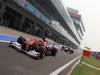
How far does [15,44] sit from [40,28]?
29.8 meters

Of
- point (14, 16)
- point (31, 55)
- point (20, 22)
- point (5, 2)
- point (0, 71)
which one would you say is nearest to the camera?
point (0, 71)

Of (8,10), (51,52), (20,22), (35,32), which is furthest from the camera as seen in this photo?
(35,32)

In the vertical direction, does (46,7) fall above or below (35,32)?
above

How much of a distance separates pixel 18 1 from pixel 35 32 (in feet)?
52.3

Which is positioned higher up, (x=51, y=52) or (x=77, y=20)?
(x=77, y=20)

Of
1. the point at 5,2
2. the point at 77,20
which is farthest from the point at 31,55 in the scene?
the point at 77,20

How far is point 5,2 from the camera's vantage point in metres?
22.1

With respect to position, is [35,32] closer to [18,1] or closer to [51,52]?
[18,1]

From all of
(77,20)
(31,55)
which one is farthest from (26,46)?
(77,20)

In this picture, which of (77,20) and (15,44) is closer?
(15,44)

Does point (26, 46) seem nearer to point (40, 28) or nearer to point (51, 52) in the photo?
point (51, 52)

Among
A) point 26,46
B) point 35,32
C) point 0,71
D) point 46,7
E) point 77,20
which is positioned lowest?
point 0,71

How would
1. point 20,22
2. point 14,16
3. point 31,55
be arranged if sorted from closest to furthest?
point 31,55
point 14,16
point 20,22

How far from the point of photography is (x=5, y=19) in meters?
25.5
